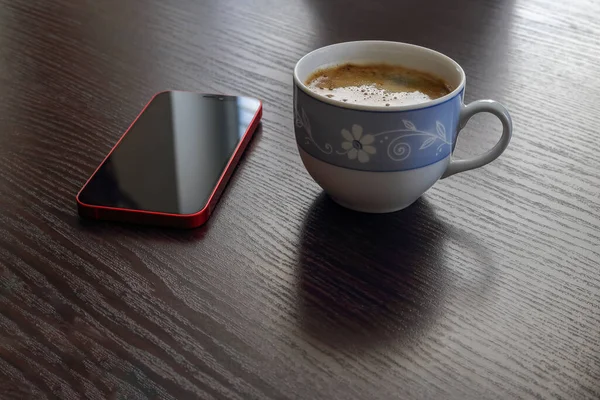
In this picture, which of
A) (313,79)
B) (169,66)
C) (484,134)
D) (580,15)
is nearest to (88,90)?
(169,66)

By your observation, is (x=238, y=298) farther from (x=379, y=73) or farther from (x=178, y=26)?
(x=178, y=26)

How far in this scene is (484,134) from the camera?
0.62 metres

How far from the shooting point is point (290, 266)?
0.48m

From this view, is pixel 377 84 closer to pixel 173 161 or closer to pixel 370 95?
pixel 370 95

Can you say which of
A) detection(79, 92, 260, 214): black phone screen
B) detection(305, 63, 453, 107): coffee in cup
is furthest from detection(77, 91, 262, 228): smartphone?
detection(305, 63, 453, 107): coffee in cup

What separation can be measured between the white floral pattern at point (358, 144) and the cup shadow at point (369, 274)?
0.06 m

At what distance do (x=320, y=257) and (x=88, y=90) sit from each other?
349mm

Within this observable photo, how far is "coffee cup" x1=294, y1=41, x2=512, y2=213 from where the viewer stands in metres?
0.46

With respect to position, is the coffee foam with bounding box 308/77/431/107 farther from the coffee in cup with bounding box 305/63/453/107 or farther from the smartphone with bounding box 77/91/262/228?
the smartphone with bounding box 77/91/262/228

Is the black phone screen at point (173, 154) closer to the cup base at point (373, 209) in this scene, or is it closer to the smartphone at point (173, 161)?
the smartphone at point (173, 161)

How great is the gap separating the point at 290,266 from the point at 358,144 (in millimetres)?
94

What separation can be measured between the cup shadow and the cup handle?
4 cm

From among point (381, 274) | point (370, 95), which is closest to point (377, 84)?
point (370, 95)

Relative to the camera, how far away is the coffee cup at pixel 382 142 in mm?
464
